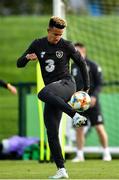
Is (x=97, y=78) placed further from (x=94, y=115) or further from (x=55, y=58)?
(x=55, y=58)

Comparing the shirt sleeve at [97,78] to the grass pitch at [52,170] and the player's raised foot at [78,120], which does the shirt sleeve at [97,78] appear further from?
the player's raised foot at [78,120]

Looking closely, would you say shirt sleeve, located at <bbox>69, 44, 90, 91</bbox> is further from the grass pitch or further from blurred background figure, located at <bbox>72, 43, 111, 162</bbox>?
blurred background figure, located at <bbox>72, 43, 111, 162</bbox>

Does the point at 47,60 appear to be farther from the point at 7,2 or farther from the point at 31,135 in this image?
the point at 7,2

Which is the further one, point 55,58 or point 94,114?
point 94,114

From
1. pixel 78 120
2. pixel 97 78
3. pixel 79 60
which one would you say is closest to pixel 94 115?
pixel 97 78

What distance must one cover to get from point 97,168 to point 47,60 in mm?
2540

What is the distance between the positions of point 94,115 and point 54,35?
5.03m

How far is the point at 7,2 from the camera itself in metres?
37.8

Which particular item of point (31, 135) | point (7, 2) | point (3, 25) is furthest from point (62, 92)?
point (7, 2)

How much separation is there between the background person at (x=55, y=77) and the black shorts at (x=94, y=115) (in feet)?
14.7

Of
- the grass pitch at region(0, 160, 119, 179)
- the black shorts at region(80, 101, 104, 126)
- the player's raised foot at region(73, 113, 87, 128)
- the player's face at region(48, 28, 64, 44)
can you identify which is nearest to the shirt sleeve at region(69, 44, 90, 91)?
the player's face at region(48, 28, 64, 44)

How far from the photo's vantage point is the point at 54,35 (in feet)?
38.0

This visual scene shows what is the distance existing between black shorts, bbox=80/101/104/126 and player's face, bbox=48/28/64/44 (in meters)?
4.84

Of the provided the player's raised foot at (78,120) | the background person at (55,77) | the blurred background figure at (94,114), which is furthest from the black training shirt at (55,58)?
the blurred background figure at (94,114)
